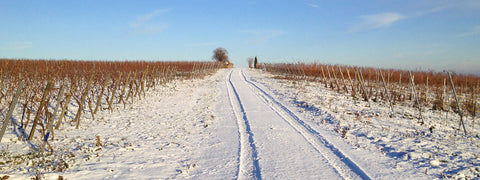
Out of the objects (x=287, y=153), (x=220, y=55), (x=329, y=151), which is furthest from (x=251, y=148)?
(x=220, y=55)

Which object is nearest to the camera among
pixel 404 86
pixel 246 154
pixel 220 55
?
pixel 246 154

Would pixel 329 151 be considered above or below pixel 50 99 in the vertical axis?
below

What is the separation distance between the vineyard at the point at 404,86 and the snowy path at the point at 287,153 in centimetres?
449

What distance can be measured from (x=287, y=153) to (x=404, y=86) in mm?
19984

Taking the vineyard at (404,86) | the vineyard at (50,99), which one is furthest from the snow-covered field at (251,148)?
the vineyard at (404,86)

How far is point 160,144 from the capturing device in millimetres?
6516

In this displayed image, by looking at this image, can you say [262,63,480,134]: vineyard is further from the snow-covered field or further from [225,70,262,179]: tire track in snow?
[225,70,262,179]: tire track in snow

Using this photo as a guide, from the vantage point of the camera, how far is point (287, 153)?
18.3ft

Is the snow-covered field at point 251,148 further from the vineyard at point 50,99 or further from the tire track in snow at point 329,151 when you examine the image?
the vineyard at point 50,99

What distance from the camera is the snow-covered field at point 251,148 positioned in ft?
15.3

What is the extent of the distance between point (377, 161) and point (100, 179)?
5.10 meters

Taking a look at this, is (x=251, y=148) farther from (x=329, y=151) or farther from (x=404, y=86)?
(x=404, y=86)

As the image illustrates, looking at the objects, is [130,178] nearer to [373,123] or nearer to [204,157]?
[204,157]

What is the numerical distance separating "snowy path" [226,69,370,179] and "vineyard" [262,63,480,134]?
A: 177 inches
